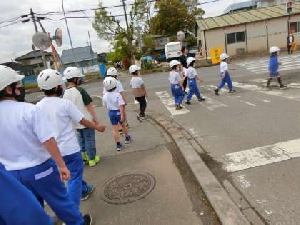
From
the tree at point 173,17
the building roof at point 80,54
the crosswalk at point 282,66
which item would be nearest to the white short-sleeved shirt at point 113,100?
the crosswalk at point 282,66

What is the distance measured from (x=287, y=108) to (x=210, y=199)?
504cm

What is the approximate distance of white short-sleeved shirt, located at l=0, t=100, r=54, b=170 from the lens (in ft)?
8.32

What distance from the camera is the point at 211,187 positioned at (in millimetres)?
3795

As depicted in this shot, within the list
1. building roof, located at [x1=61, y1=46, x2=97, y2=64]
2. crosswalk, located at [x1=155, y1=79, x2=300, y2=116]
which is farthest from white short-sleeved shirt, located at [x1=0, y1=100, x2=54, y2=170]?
building roof, located at [x1=61, y1=46, x2=97, y2=64]

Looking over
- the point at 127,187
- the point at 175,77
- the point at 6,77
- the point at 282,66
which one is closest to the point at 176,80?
the point at 175,77

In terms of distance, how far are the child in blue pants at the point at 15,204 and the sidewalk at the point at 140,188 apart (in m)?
1.83

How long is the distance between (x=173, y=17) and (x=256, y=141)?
4306cm

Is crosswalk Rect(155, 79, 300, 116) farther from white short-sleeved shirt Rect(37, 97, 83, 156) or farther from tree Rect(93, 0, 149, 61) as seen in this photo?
tree Rect(93, 0, 149, 61)

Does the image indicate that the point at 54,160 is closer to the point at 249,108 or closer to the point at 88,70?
the point at 249,108

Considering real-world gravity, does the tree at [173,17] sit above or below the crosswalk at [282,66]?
above

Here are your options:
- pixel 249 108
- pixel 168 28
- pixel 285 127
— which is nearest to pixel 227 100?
pixel 249 108

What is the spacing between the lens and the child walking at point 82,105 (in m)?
4.31

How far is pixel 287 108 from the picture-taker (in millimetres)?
7465

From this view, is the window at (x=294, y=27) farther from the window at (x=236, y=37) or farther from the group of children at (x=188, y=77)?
the group of children at (x=188, y=77)
